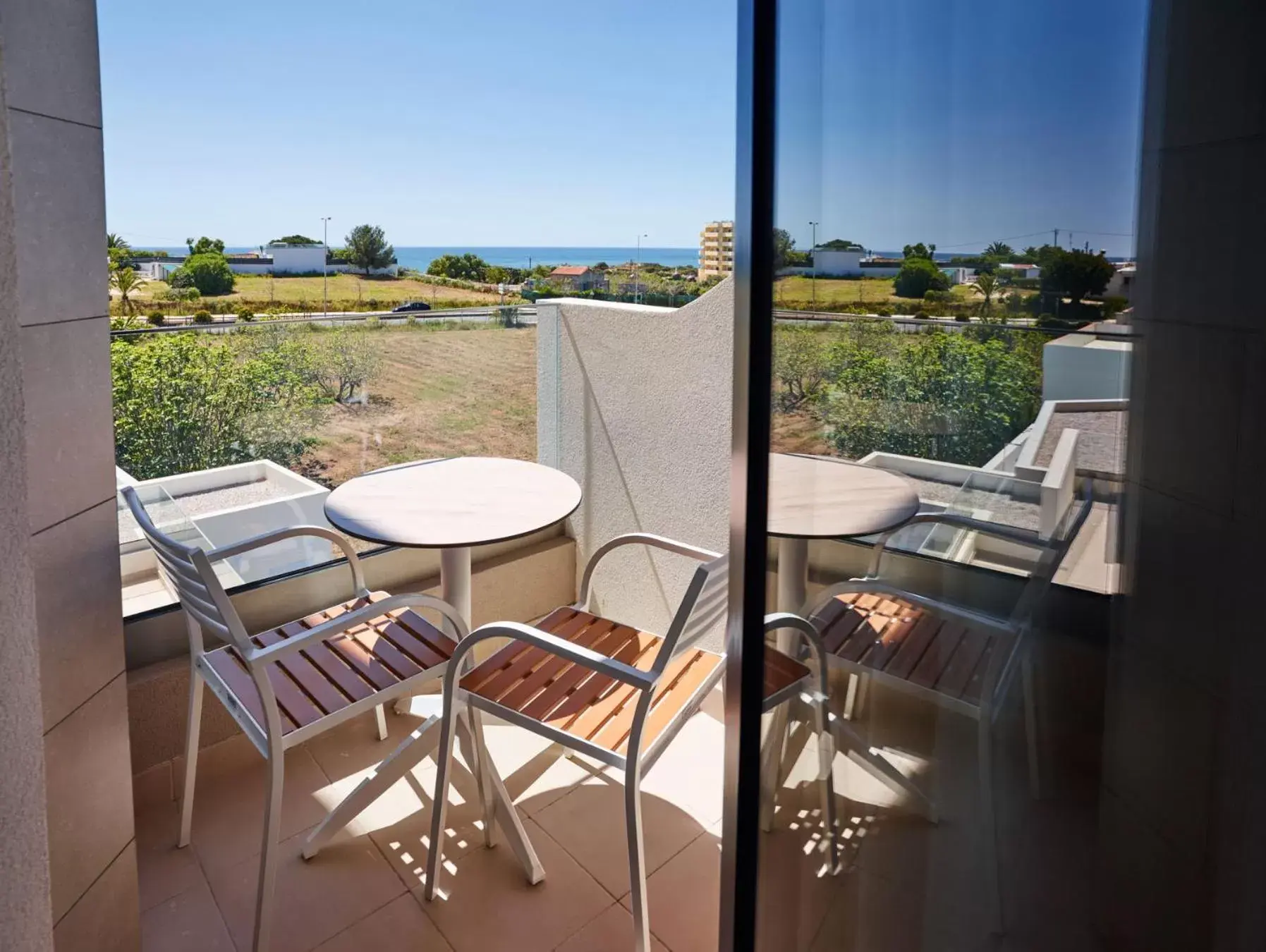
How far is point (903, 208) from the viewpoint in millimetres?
708

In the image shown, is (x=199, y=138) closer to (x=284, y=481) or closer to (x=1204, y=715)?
(x=284, y=481)

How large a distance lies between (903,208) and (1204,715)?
1.46 feet

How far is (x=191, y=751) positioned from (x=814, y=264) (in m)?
1.92

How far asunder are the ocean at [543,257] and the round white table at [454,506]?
905 millimetres

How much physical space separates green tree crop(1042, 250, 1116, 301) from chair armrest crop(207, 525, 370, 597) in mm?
1831

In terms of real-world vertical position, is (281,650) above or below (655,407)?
below

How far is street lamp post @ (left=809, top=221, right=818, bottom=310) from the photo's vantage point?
84 centimetres

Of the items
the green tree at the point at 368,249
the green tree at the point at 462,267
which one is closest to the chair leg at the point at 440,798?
the green tree at the point at 368,249

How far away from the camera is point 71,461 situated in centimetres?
132

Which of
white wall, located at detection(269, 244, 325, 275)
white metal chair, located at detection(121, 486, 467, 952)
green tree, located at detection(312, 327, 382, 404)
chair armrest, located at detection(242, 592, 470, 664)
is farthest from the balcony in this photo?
chair armrest, located at detection(242, 592, 470, 664)

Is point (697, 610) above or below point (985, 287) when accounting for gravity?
below

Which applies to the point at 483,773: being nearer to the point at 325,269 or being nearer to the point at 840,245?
the point at 840,245

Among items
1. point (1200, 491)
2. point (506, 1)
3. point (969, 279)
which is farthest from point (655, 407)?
point (506, 1)

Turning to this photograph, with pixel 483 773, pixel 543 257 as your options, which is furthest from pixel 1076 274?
pixel 543 257
